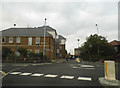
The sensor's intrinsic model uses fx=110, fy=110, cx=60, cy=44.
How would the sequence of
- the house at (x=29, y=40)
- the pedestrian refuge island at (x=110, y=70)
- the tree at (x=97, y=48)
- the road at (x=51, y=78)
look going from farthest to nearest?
the tree at (x=97, y=48) < the house at (x=29, y=40) < the pedestrian refuge island at (x=110, y=70) < the road at (x=51, y=78)

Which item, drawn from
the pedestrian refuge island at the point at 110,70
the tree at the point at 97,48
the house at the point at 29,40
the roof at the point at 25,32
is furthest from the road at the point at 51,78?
the tree at the point at 97,48

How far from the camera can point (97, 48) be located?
38312mm

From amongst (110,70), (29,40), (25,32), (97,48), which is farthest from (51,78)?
(97,48)

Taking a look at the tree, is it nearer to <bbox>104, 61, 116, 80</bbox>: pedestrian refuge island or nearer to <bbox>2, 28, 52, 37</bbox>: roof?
<bbox>2, 28, 52, 37</bbox>: roof

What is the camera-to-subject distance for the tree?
3672cm

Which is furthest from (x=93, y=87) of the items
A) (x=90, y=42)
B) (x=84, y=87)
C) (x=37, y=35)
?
(x=90, y=42)

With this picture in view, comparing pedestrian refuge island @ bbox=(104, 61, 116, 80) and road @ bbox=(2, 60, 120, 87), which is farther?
pedestrian refuge island @ bbox=(104, 61, 116, 80)

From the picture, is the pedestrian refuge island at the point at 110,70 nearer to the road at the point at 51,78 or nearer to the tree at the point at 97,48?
the road at the point at 51,78

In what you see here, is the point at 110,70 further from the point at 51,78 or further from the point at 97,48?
the point at 97,48

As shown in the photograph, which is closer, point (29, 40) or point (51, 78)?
point (51, 78)

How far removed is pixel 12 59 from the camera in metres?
26.4

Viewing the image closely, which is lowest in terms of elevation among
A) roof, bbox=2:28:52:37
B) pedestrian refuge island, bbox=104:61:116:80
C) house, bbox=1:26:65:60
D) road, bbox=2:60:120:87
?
road, bbox=2:60:120:87

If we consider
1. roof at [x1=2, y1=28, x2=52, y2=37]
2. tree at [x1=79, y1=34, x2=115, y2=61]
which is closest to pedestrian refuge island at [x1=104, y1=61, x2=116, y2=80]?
roof at [x1=2, y1=28, x2=52, y2=37]

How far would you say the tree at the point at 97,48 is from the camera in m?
36.7
